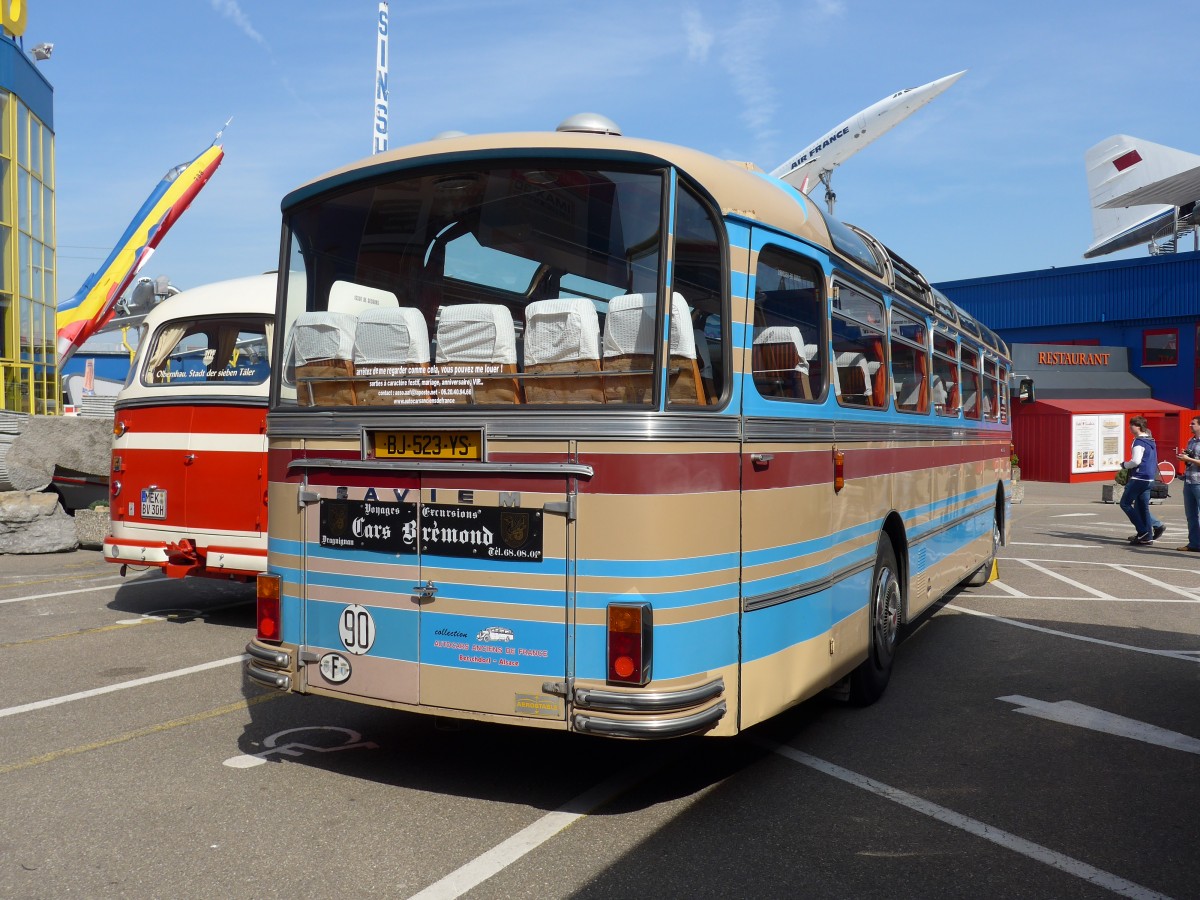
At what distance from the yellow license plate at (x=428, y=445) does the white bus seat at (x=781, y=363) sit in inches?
51.9

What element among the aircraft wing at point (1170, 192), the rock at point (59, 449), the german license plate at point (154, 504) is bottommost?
the german license plate at point (154, 504)

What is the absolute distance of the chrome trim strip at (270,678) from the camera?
5047 mm

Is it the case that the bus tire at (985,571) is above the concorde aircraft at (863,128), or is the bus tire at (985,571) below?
below

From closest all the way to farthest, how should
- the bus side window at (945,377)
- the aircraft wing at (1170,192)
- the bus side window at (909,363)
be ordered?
the bus side window at (909,363) → the bus side window at (945,377) → the aircraft wing at (1170,192)

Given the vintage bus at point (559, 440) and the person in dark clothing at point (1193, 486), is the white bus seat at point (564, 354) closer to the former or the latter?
the vintage bus at point (559, 440)

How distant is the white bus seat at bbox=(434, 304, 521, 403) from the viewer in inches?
183

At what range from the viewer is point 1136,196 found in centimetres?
6044

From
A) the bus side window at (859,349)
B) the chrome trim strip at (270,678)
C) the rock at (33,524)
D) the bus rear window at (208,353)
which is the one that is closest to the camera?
the chrome trim strip at (270,678)

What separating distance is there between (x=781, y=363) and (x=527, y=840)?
8.03ft

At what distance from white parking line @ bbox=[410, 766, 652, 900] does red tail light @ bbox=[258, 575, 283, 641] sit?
162 centimetres

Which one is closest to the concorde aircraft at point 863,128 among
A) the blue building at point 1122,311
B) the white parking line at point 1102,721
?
the blue building at point 1122,311

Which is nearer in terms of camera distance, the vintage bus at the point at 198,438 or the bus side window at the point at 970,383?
the vintage bus at the point at 198,438

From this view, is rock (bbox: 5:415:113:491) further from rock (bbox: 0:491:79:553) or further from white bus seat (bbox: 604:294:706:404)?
white bus seat (bbox: 604:294:706:404)

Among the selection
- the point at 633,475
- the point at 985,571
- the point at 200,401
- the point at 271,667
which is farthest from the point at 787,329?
the point at 985,571
